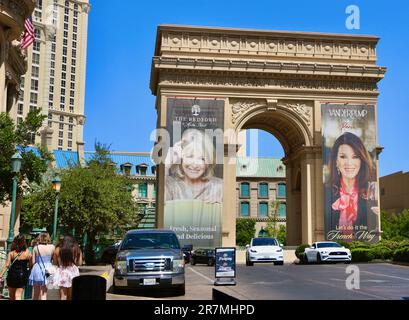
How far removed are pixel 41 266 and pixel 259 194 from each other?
8065 cm

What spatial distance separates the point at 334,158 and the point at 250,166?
46885 millimetres

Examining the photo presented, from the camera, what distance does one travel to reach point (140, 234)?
51.2ft

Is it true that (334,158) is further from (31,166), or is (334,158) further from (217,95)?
(31,166)

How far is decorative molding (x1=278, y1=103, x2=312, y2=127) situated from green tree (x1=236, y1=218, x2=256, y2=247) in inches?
1619

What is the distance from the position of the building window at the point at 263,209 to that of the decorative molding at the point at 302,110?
148ft

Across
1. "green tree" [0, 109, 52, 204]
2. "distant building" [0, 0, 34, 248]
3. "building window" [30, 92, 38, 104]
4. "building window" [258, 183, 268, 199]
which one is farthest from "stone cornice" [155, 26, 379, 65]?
"building window" [30, 92, 38, 104]

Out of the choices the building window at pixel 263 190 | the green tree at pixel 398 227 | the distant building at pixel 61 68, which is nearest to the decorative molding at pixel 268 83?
the green tree at pixel 398 227

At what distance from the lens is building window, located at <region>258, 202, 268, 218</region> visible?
3543 inches

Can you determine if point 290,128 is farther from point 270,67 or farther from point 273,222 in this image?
point 273,222

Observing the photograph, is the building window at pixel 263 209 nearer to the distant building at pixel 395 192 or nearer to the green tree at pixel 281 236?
the green tree at pixel 281 236

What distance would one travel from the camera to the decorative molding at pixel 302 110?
151 feet

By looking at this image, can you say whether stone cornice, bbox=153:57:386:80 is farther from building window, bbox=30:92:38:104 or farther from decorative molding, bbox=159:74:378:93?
building window, bbox=30:92:38:104
